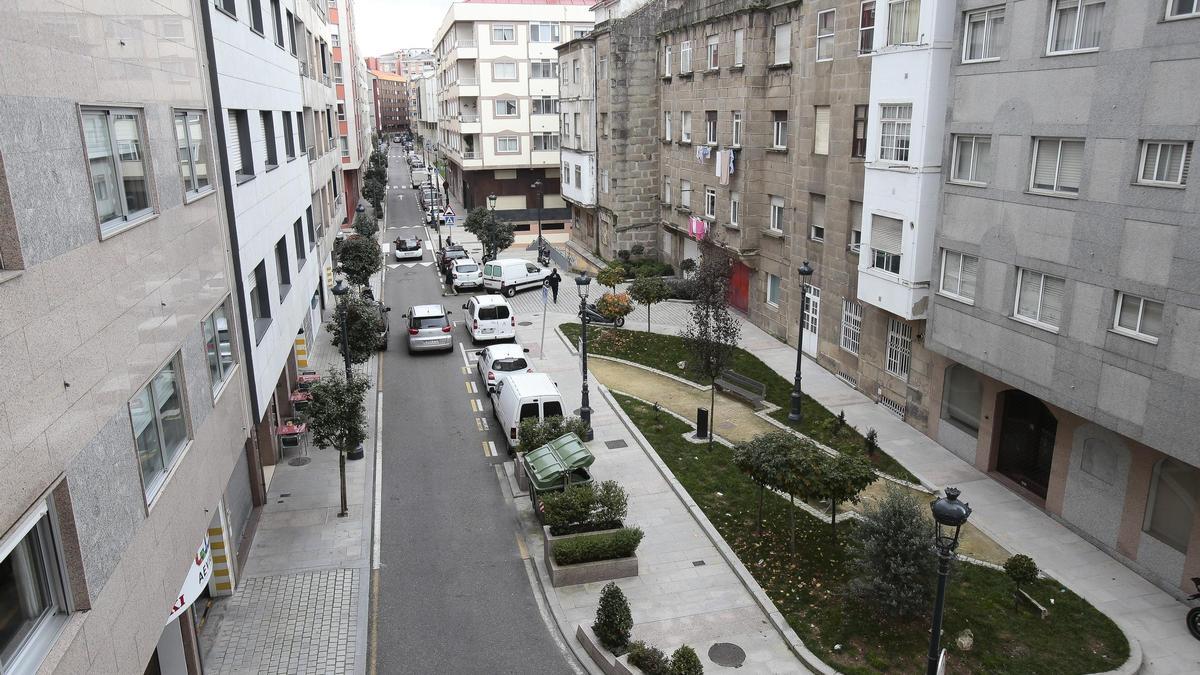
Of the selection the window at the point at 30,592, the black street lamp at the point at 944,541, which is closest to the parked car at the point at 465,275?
the black street lamp at the point at 944,541

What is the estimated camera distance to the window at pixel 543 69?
6309 centimetres

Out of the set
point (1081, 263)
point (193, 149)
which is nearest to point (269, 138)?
point (193, 149)

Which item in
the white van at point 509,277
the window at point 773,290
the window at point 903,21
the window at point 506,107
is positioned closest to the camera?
the window at point 903,21

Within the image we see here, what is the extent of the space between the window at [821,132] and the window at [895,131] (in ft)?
16.4

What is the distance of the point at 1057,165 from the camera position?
16.5m

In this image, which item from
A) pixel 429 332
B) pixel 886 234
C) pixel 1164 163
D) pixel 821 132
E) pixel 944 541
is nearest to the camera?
pixel 944 541

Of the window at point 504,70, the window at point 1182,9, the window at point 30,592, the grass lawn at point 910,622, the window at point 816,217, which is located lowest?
the grass lawn at point 910,622

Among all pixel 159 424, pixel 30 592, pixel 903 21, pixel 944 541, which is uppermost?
pixel 903 21

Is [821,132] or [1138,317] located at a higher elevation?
[821,132]

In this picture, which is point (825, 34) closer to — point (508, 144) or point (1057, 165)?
point (1057, 165)

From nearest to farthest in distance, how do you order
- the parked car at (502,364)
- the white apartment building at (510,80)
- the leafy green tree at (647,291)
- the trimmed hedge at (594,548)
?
the trimmed hedge at (594,548) → the parked car at (502,364) → the leafy green tree at (647,291) → the white apartment building at (510,80)

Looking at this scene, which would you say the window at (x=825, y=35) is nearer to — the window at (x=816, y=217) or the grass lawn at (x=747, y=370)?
the window at (x=816, y=217)

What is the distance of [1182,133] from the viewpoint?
538 inches

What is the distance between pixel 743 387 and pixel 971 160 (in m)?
10.0
